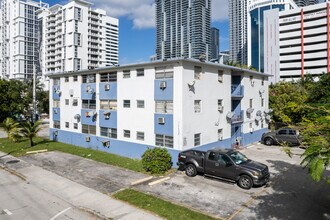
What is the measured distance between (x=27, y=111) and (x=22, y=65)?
296ft

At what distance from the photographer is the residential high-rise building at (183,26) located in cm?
6650

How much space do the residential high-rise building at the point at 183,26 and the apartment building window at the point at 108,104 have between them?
37.1 m

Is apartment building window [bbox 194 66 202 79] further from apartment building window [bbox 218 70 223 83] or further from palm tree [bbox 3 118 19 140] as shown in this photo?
palm tree [bbox 3 118 19 140]

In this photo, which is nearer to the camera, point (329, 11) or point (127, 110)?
point (127, 110)

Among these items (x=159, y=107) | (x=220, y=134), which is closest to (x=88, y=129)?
(x=159, y=107)

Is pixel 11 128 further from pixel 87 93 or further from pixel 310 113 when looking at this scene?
pixel 310 113

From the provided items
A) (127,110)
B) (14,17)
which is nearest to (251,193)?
(127,110)

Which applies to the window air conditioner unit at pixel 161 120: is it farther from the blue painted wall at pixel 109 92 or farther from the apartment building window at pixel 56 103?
the apartment building window at pixel 56 103

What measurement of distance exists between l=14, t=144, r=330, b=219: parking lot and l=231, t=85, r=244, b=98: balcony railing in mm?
6834

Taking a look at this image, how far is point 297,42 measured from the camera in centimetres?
8862

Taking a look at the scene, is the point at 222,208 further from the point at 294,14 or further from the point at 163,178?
the point at 294,14

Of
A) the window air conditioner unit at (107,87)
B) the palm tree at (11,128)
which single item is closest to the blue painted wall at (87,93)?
the window air conditioner unit at (107,87)

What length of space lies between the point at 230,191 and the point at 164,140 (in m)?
6.44

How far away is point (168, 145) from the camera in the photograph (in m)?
17.5
